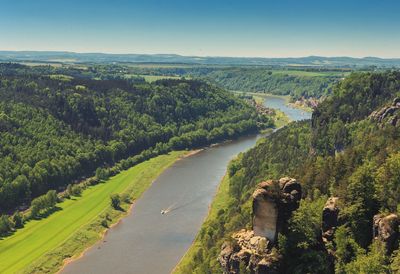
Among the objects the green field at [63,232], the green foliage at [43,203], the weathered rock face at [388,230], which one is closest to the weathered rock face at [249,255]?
the weathered rock face at [388,230]

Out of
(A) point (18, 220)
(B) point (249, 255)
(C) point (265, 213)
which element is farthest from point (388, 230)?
(A) point (18, 220)

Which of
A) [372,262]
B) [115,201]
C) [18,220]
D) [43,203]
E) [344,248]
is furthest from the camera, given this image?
[115,201]

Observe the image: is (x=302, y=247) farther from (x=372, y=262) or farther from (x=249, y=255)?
(x=372, y=262)

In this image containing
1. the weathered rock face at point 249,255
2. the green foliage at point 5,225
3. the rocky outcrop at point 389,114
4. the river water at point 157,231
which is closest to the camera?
the weathered rock face at point 249,255

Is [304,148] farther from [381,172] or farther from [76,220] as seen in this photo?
[381,172]

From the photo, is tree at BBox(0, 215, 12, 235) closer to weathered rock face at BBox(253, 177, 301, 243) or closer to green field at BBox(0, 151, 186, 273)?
green field at BBox(0, 151, 186, 273)

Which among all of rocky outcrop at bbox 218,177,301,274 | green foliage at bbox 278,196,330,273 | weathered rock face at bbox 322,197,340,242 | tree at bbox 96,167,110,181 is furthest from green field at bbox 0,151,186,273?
weathered rock face at bbox 322,197,340,242

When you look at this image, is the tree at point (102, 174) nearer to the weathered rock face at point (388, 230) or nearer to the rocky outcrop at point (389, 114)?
the rocky outcrop at point (389, 114)
